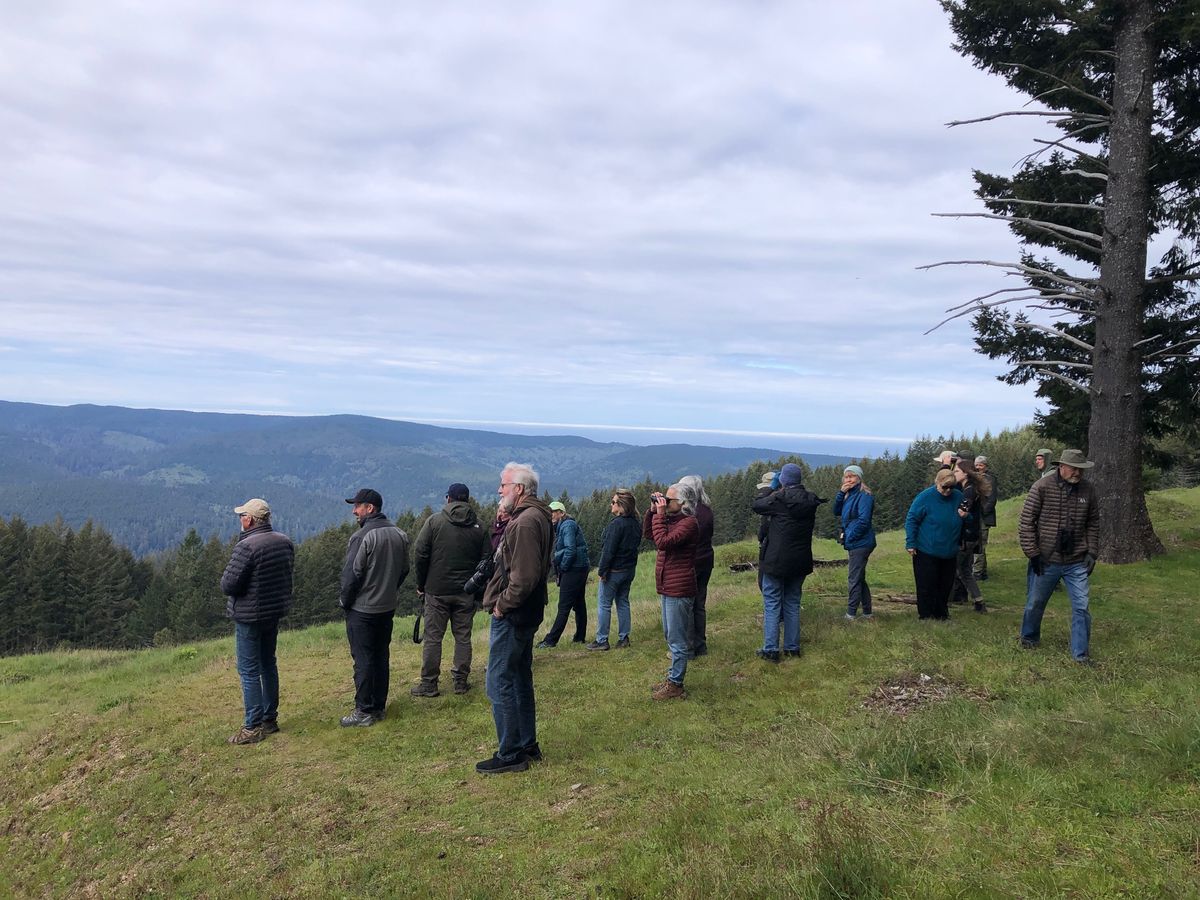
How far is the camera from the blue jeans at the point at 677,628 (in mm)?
7844

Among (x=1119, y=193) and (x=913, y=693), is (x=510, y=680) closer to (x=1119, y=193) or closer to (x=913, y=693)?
(x=913, y=693)

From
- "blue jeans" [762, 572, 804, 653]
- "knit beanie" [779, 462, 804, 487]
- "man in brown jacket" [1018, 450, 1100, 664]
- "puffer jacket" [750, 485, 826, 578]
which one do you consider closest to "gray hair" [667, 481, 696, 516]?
"puffer jacket" [750, 485, 826, 578]

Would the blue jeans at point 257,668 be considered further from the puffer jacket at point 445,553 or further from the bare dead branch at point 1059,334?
the bare dead branch at point 1059,334

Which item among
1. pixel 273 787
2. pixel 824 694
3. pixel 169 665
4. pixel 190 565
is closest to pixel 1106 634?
pixel 824 694

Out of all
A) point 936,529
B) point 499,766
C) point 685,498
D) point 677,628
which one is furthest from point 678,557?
point 936,529

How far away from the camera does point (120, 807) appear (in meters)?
6.87

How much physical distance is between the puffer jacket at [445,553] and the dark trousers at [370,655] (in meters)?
0.72

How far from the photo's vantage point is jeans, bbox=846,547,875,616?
35.4 ft

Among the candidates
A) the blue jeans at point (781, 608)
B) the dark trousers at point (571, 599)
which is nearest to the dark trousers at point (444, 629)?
the dark trousers at point (571, 599)

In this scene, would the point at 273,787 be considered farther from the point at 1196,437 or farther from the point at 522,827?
the point at 1196,437

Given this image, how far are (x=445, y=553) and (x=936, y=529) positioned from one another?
276 inches

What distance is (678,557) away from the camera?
7797 mm

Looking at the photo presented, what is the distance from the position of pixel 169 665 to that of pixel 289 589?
861 cm

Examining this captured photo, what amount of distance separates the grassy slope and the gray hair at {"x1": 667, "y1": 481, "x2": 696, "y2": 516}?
2.24 m
